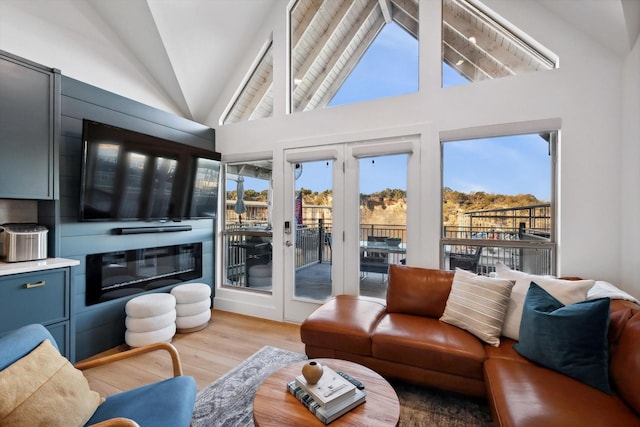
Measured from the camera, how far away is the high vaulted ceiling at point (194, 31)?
2.50 metres

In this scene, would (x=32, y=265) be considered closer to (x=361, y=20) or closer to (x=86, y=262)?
(x=86, y=262)

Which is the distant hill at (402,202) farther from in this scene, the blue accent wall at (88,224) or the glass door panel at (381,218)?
the blue accent wall at (88,224)

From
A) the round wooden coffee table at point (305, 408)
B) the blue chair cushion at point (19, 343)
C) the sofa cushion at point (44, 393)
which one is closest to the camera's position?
the sofa cushion at point (44, 393)

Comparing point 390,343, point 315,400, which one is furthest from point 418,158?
point 315,400

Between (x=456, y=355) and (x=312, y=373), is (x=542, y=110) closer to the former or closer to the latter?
(x=456, y=355)

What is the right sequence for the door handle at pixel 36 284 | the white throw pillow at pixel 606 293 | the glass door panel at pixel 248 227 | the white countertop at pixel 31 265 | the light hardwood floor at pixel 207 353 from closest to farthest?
the white throw pillow at pixel 606 293 < the white countertop at pixel 31 265 < the door handle at pixel 36 284 < the light hardwood floor at pixel 207 353 < the glass door panel at pixel 248 227

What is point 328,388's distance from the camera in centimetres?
149

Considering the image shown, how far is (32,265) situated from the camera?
2.20m

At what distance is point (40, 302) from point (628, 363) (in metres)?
3.76

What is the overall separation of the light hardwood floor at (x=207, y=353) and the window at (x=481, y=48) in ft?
10.9

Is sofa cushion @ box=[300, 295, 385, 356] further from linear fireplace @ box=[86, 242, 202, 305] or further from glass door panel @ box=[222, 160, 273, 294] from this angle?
linear fireplace @ box=[86, 242, 202, 305]

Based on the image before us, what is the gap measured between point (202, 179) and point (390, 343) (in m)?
3.01

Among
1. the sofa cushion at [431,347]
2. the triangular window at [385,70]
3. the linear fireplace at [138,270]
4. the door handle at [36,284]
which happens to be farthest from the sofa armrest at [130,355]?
the triangular window at [385,70]

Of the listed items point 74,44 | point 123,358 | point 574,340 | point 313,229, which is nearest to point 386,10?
point 313,229
